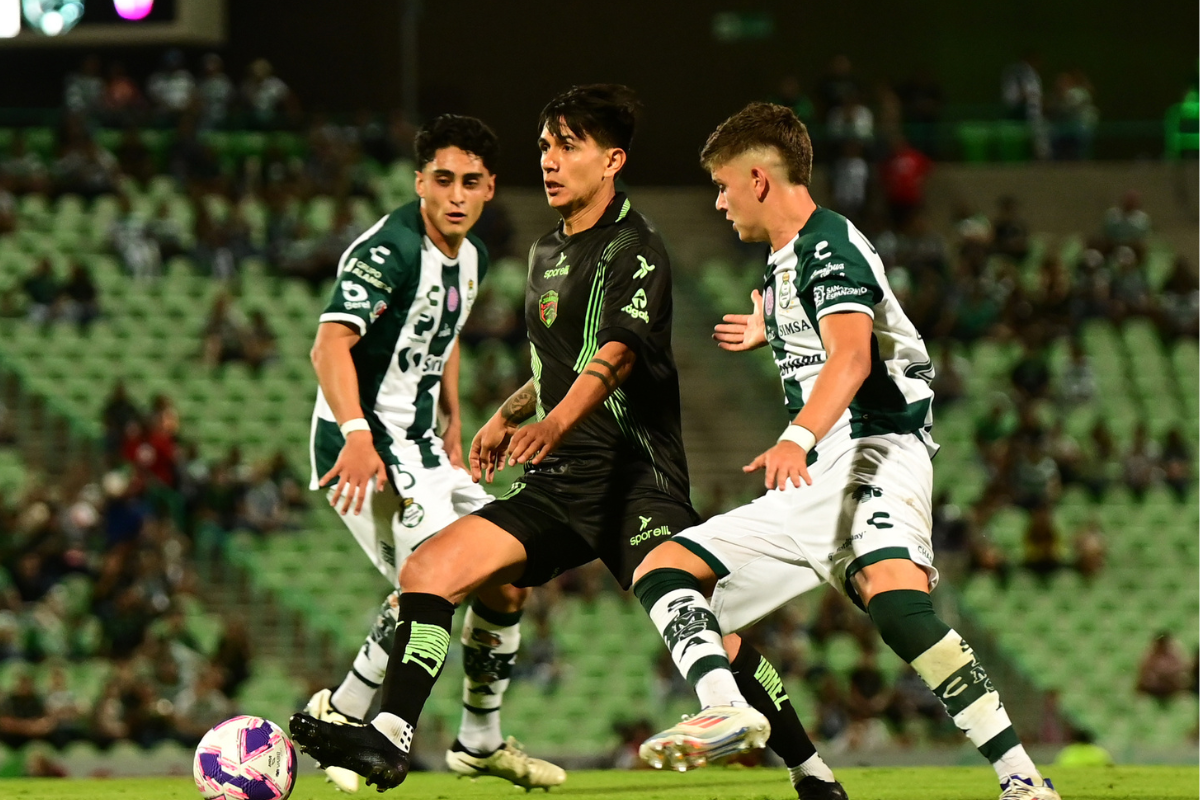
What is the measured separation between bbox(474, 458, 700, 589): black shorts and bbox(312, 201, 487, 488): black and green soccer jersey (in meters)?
0.89

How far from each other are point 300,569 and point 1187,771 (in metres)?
8.75

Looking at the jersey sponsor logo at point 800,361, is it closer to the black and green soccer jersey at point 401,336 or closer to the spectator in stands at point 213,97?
the black and green soccer jersey at point 401,336

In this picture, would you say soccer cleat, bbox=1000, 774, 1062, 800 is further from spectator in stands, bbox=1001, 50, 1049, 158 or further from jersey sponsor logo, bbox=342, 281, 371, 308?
spectator in stands, bbox=1001, 50, 1049, 158

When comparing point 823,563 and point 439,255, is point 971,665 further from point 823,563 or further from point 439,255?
point 439,255

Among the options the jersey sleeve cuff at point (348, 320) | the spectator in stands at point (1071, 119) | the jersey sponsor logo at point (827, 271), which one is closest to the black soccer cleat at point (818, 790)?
the jersey sponsor logo at point (827, 271)

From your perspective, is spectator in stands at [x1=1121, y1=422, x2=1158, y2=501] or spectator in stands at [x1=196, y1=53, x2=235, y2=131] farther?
spectator in stands at [x1=196, y1=53, x2=235, y2=131]

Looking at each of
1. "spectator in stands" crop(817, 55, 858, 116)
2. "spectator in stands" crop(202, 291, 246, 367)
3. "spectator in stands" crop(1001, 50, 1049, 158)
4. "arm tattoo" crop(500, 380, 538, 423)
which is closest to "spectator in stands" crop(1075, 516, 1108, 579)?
"spectator in stands" crop(1001, 50, 1049, 158)

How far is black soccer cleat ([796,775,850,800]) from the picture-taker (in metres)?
5.67

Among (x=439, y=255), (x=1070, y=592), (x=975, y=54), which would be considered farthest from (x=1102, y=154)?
(x=439, y=255)

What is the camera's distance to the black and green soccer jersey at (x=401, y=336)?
6379mm

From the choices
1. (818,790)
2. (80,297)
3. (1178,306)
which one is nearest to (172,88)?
(80,297)

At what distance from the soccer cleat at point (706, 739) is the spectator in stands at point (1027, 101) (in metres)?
17.3

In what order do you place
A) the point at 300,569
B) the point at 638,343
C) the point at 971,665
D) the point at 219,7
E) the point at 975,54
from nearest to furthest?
the point at 971,665 < the point at 638,343 < the point at 300,569 < the point at 219,7 < the point at 975,54

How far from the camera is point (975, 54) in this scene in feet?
75.9
